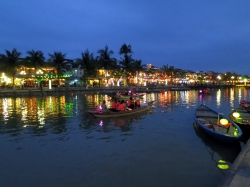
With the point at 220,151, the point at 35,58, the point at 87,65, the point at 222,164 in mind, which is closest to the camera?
the point at 222,164

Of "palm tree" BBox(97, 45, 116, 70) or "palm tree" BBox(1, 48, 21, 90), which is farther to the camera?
"palm tree" BBox(97, 45, 116, 70)

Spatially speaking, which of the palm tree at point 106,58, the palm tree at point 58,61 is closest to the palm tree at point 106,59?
the palm tree at point 106,58

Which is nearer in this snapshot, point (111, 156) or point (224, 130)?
point (111, 156)

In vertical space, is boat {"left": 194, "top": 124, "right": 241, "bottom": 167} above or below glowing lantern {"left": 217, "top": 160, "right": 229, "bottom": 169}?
above

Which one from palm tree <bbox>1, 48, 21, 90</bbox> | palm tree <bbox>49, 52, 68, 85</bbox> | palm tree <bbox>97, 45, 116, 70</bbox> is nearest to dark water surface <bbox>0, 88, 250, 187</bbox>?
palm tree <bbox>1, 48, 21, 90</bbox>

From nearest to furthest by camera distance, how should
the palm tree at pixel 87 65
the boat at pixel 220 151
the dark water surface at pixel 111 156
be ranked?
the dark water surface at pixel 111 156 < the boat at pixel 220 151 < the palm tree at pixel 87 65

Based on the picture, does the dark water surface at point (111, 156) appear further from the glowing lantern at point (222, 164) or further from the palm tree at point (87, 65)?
the palm tree at point (87, 65)

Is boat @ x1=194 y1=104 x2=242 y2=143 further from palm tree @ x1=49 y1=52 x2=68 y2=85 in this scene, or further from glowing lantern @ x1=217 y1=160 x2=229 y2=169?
palm tree @ x1=49 y1=52 x2=68 y2=85

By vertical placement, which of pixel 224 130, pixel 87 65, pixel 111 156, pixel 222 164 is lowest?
pixel 222 164

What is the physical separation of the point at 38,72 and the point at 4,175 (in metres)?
61.3

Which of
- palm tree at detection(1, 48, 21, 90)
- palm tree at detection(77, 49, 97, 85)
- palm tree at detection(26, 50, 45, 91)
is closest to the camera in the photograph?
palm tree at detection(1, 48, 21, 90)

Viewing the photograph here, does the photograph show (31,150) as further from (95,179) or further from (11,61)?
(11,61)

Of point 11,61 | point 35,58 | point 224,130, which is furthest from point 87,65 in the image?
point 224,130

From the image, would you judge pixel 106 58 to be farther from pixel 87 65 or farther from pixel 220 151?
pixel 220 151
